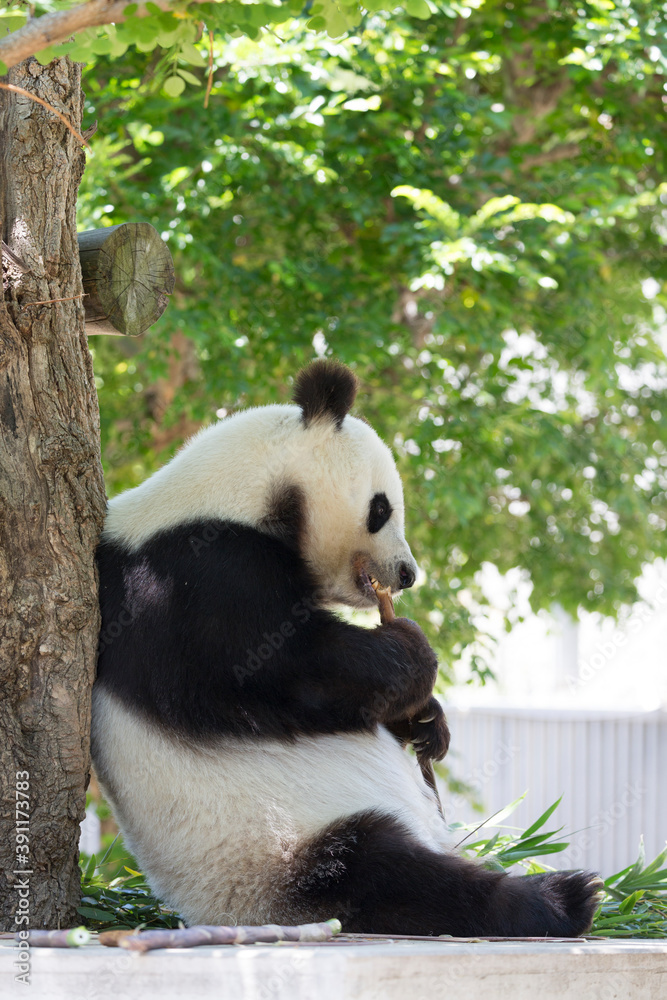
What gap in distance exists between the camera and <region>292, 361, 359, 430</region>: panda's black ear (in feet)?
11.1

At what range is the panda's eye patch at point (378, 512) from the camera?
3494 millimetres

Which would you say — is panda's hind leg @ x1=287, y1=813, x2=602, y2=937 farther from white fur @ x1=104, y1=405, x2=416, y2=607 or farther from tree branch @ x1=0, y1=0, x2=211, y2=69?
tree branch @ x1=0, y1=0, x2=211, y2=69

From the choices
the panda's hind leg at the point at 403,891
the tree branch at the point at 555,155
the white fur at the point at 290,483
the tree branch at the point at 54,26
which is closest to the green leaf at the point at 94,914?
the panda's hind leg at the point at 403,891

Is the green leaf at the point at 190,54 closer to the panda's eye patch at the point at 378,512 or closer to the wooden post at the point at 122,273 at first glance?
the wooden post at the point at 122,273

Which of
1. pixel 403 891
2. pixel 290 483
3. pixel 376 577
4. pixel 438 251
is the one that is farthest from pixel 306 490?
pixel 438 251

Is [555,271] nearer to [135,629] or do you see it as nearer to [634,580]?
[634,580]

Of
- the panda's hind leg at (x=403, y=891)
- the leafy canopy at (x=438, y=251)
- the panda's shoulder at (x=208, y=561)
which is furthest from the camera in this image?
the leafy canopy at (x=438, y=251)

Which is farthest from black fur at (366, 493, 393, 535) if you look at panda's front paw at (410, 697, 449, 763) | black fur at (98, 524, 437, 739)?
panda's front paw at (410, 697, 449, 763)

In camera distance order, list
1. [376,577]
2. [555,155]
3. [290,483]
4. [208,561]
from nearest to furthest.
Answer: [208,561], [290,483], [376,577], [555,155]

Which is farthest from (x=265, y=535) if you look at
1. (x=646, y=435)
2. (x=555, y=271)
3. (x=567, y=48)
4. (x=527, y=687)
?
(x=527, y=687)

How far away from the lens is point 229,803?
2879 millimetres

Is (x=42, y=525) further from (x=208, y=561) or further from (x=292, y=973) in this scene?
(x=292, y=973)

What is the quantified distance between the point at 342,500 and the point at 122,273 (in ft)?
3.57

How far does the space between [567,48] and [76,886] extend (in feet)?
20.7
